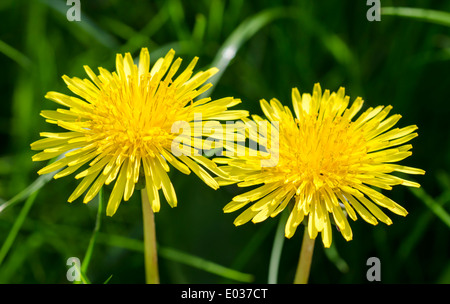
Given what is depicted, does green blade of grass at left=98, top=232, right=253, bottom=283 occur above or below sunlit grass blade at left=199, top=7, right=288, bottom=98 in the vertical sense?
below

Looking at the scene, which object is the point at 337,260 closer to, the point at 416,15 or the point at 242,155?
the point at 242,155

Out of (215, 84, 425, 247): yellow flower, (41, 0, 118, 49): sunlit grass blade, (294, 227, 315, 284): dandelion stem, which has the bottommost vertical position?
(294, 227, 315, 284): dandelion stem

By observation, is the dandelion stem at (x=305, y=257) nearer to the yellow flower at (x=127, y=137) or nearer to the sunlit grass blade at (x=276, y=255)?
the sunlit grass blade at (x=276, y=255)

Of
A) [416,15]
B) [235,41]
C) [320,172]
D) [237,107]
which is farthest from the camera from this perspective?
[237,107]

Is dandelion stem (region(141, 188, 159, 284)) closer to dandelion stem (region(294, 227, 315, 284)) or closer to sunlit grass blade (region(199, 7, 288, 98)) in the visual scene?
dandelion stem (region(294, 227, 315, 284))

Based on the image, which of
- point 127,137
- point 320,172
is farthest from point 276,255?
point 127,137

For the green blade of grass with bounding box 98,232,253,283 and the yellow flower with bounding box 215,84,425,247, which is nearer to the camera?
the yellow flower with bounding box 215,84,425,247

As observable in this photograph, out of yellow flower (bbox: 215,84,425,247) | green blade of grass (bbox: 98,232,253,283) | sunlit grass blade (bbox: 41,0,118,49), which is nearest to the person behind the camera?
yellow flower (bbox: 215,84,425,247)

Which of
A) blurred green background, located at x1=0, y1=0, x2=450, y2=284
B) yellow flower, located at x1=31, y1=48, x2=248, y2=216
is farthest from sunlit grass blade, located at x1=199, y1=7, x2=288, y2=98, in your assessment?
yellow flower, located at x1=31, y1=48, x2=248, y2=216

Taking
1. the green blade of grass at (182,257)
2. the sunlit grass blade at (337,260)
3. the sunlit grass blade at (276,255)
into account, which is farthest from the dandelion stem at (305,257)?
the sunlit grass blade at (337,260)
